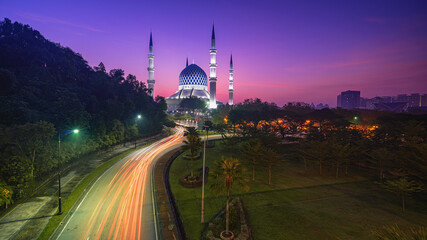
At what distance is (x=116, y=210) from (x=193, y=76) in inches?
4899

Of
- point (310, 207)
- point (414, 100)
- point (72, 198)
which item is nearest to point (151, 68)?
point (72, 198)

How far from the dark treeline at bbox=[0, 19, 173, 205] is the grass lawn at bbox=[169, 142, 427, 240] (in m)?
17.9

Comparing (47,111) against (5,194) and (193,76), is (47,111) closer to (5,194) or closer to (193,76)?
(5,194)

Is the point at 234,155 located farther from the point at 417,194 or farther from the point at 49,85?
the point at 49,85

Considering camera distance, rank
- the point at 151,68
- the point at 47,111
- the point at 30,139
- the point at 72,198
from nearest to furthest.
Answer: the point at 72,198 < the point at 30,139 < the point at 47,111 < the point at 151,68

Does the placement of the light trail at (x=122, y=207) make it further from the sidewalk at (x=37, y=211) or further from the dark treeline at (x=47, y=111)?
the dark treeline at (x=47, y=111)

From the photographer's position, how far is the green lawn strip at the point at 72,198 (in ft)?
61.3

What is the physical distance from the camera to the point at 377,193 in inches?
1046

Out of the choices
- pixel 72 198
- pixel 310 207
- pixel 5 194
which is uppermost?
pixel 5 194

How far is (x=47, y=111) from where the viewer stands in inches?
1575

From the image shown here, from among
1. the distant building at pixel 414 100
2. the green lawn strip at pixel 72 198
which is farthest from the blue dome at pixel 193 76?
the distant building at pixel 414 100

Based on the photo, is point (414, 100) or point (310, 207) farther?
point (414, 100)

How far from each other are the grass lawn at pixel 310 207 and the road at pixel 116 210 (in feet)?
11.9

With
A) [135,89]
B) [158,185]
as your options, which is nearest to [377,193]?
[158,185]
